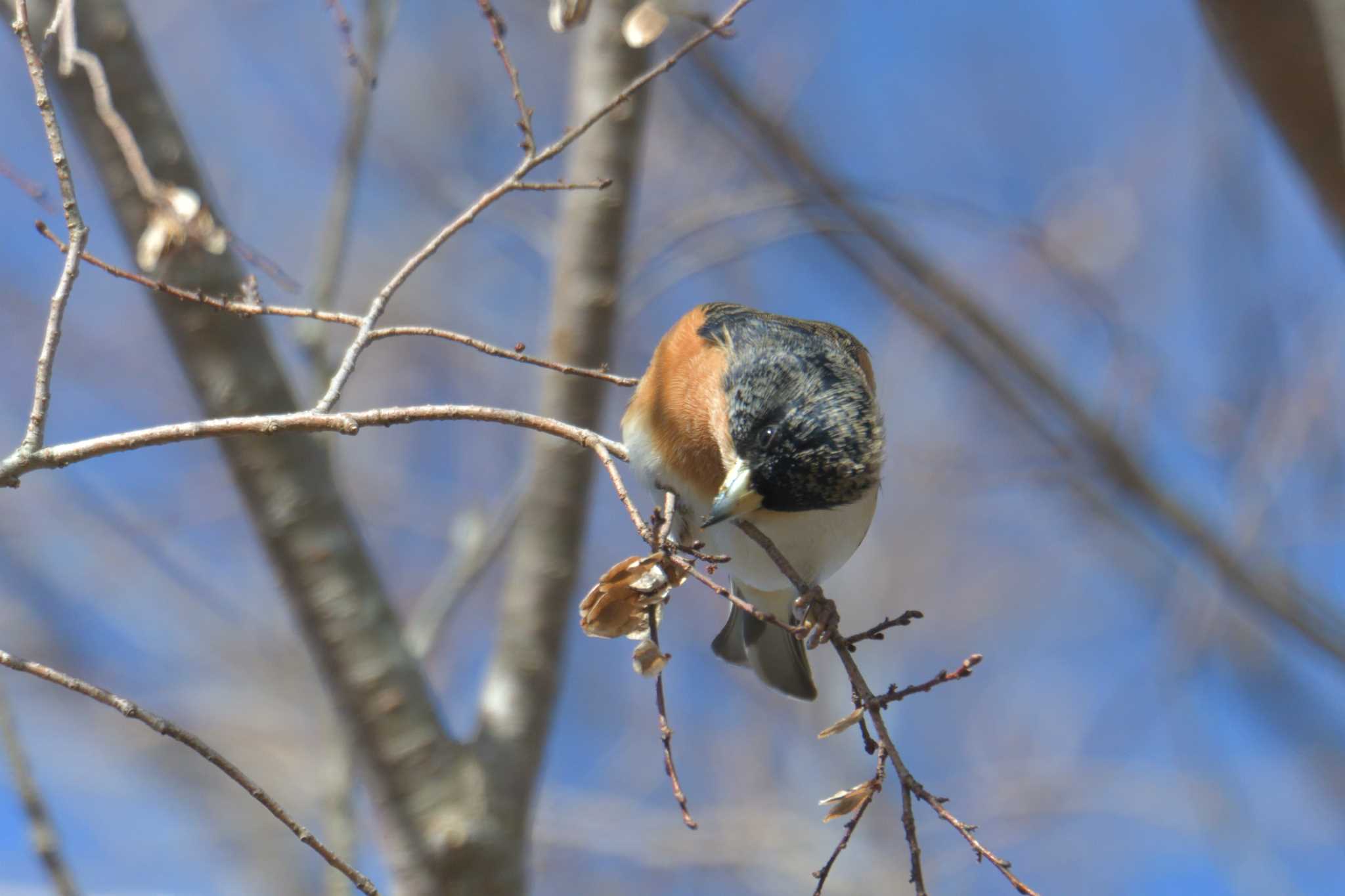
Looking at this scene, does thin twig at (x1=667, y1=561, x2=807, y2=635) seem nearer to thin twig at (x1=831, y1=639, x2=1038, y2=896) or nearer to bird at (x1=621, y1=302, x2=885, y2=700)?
thin twig at (x1=831, y1=639, x2=1038, y2=896)

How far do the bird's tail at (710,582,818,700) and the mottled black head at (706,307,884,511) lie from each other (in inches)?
36.4

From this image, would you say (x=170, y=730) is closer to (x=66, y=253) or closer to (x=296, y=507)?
(x=66, y=253)

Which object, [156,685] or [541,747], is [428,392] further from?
[541,747]

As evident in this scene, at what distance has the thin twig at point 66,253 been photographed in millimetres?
1577

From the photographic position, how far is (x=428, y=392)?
9.07 m

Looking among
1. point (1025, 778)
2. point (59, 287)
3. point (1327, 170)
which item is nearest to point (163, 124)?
point (59, 287)

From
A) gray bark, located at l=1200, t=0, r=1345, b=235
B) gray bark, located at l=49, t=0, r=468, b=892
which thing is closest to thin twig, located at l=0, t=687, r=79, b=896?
gray bark, located at l=49, t=0, r=468, b=892

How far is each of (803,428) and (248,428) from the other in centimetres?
124

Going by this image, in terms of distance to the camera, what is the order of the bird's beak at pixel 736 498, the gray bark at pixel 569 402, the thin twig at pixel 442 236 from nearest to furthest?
the thin twig at pixel 442 236, the bird's beak at pixel 736 498, the gray bark at pixel 569 402

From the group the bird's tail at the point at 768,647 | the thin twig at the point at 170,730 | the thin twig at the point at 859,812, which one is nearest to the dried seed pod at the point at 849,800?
the thin twig at the point at 859,812

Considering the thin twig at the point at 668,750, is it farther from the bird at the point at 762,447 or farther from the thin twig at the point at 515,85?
the thin twig at the point at 515,85

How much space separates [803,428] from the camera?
2467mm

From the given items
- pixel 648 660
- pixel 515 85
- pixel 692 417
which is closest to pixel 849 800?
pixel 648 660

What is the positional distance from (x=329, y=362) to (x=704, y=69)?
189cm
